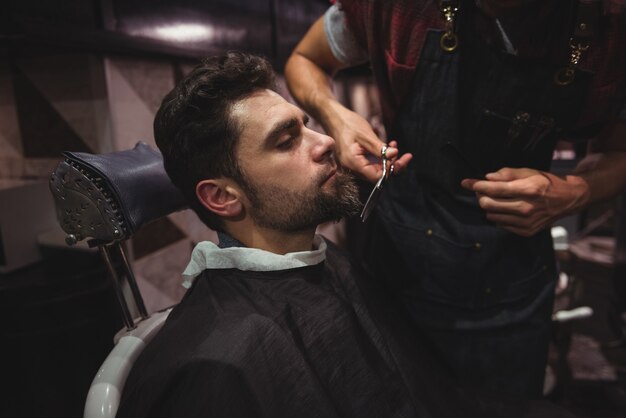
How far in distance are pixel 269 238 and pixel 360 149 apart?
36cm

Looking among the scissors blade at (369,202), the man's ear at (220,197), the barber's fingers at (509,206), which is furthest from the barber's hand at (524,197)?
the man's ear at (220,197)

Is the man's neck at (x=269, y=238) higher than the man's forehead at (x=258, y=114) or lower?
lower

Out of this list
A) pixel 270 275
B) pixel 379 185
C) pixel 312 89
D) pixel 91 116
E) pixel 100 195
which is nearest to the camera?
pixel 100 195

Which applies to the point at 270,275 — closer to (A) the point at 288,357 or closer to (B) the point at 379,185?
(A) the point at 288,357

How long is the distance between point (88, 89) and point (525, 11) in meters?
1.69

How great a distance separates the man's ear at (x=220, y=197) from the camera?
120 cm

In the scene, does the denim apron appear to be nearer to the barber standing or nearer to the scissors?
the barber standing

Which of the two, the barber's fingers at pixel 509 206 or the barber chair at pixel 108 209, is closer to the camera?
the barber chair at pixel 108 209

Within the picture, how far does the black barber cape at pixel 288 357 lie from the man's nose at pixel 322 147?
0.32m

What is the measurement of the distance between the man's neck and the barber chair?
0.25m

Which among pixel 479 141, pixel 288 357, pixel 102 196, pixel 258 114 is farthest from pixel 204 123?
pixel 479 141

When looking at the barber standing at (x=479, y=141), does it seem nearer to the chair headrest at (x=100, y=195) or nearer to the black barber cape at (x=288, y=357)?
the black barber cape at (x=288, y=357)

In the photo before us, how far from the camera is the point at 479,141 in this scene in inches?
49.8

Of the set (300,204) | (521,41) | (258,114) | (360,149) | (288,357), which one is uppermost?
(521,41)
